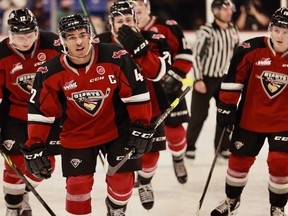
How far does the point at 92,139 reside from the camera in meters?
3.51

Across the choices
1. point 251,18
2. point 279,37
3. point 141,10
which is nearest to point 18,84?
point 141,10

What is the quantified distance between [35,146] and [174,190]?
4.95 ft

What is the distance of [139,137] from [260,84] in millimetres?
735

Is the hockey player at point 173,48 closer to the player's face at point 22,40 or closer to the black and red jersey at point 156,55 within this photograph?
the black and red jersey at point 156,55

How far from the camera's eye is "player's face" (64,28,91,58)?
3.38m

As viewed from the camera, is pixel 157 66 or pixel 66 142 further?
pixel 157 66

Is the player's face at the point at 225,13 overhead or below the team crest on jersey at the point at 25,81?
below

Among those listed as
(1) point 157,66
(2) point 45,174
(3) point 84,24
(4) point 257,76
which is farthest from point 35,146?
(4) point 257,76

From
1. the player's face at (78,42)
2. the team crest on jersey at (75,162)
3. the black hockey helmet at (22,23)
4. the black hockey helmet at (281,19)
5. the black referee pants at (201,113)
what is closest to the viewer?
the player's face at (78,42)

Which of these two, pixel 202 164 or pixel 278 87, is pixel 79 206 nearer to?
pixel 278 87

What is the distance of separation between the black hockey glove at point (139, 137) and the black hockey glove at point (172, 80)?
108cm

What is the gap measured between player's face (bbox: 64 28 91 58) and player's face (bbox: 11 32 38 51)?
503 mm

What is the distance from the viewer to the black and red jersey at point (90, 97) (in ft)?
11.2

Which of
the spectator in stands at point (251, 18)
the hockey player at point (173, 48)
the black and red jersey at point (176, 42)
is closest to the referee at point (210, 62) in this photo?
the hockey player at point (173, 48)
